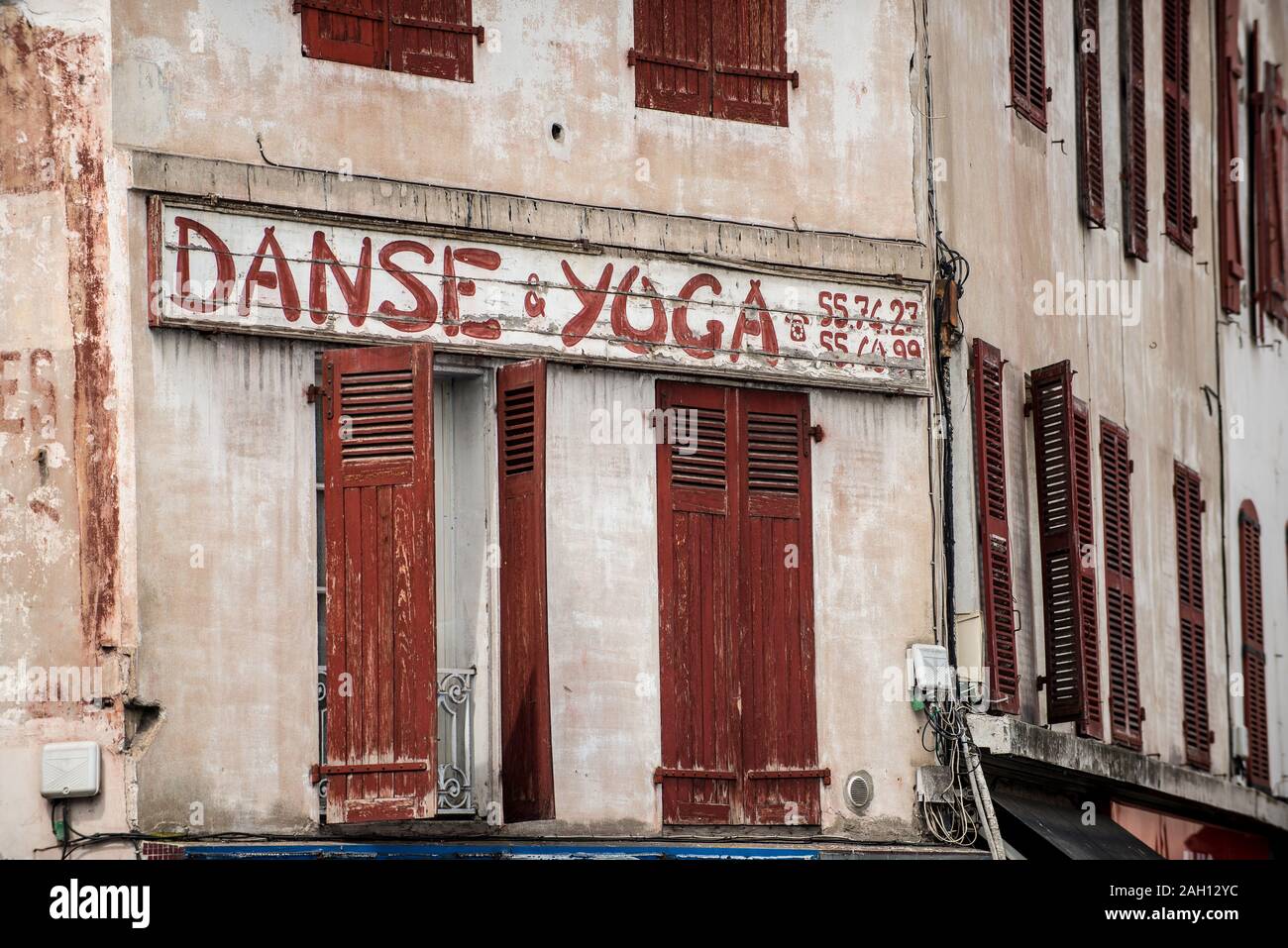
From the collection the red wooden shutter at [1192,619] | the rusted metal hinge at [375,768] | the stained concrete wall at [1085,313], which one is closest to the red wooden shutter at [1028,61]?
the stained concrete wall at [1085,313]

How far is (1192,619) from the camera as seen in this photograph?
19281 millimetres

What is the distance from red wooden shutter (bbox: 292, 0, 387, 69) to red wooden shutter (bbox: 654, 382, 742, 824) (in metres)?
2.40

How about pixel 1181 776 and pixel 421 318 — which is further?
pixel 1181 776

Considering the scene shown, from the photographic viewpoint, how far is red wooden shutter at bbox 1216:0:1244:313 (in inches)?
823

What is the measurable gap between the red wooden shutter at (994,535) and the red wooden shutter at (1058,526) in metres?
0.55

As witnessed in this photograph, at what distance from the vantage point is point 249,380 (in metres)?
13.1

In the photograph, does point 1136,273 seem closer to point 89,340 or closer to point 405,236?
point 405,236

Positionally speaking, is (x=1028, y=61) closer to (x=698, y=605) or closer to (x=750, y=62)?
(x=750, y=62)

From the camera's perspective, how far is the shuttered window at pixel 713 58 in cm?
1457

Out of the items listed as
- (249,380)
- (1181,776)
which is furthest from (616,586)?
(1181,776)

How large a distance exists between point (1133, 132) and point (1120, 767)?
464 centimetres

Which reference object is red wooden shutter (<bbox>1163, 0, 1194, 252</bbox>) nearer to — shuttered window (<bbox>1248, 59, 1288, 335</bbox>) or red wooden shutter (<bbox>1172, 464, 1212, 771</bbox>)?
red wooden shutter (<bbox>1172, 464, 1212, 771</bbox>)

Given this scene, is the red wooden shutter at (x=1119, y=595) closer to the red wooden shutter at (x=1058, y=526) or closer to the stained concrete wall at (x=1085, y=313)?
the stained concrete wall at (x=1085, y=313)

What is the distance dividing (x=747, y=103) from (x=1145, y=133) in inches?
208
